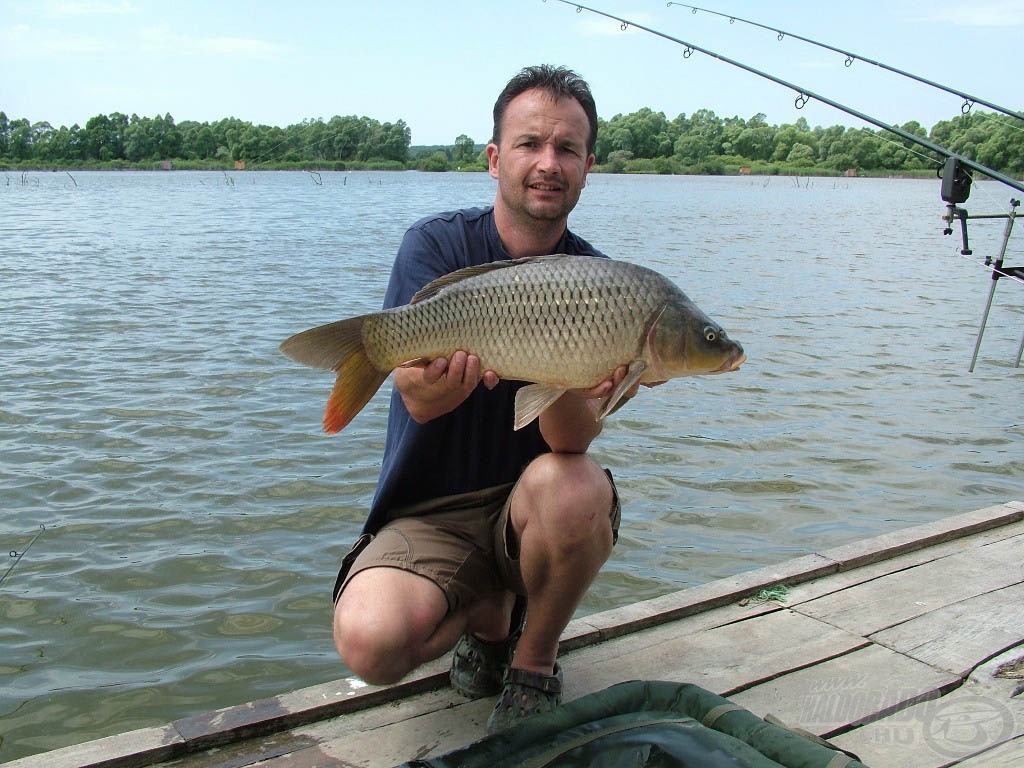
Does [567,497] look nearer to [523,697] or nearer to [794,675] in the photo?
[523,697]

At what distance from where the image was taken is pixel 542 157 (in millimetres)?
2582

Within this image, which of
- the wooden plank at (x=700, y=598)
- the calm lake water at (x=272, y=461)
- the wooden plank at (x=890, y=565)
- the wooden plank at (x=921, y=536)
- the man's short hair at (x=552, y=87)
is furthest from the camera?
the calm lake water at (x=272, y=461)

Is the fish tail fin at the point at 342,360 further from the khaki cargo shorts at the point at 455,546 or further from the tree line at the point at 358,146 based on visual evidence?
the tree line at the point at 358,146

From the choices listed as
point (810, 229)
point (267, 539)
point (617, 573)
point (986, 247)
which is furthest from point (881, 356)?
point (810, 229)

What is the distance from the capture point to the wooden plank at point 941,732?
85.8 inches

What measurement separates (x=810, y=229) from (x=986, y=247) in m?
4.86

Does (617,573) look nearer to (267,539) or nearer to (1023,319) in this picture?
(267,539)

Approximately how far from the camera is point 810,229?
82.6ft

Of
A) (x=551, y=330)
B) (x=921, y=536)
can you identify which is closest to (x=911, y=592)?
(x=921, y=536)

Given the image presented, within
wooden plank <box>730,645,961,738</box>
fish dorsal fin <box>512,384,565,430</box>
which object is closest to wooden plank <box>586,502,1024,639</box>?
wooden plank <box>730,645,961,738</box>

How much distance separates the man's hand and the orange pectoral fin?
68mm

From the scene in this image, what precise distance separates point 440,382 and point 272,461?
3.81 meters

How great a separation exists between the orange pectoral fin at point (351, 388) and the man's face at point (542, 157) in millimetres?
637

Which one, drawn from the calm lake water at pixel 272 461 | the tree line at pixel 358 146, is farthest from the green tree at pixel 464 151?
the calm lake water at pixel 272 461
